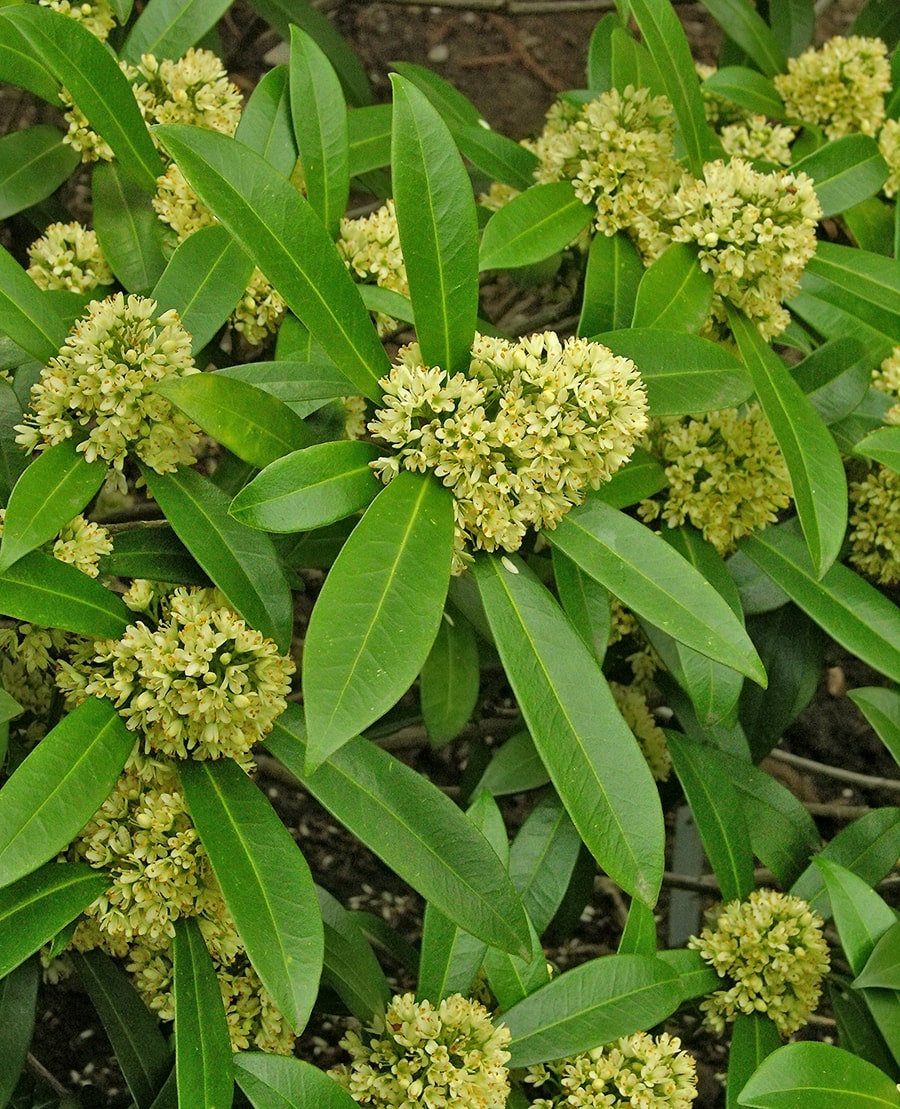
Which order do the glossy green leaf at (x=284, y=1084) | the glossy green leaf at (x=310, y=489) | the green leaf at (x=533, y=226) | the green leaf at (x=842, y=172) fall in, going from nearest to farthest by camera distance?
the glossy green leaf at (x=310, y=489) → the glossy green leaf at (x=284, y=1084) → the green leaf at (x=533, y=226) → the green leaf at (x=842, y=172)

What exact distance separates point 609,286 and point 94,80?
2.32 feet

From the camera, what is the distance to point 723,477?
5.62 ft

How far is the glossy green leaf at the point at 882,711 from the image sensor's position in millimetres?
1697

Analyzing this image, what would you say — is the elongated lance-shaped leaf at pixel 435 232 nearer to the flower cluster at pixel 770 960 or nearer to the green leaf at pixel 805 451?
the green leaf at pixel 805 451

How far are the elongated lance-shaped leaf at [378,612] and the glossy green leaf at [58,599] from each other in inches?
12.0

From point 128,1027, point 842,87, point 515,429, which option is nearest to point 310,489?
point 515,429

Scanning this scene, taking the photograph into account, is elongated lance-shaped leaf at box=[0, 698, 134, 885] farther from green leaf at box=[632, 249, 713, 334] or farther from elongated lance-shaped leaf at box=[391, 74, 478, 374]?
green leaf at box=[632, 249, 713, 334]

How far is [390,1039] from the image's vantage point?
147 centimetres

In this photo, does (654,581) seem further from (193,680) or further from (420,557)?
(193,680)

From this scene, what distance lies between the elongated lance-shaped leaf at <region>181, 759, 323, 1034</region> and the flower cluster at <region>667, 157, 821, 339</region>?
2.88 feet

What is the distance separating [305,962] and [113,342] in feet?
2.26

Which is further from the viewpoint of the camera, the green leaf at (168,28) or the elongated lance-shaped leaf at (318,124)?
the green leaf at (168,28)

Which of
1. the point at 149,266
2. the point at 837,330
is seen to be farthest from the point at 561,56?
the point at 149,266

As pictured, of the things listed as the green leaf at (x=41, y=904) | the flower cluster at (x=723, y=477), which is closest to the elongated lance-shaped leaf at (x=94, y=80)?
the flower cluster at (x=723, y=477)
